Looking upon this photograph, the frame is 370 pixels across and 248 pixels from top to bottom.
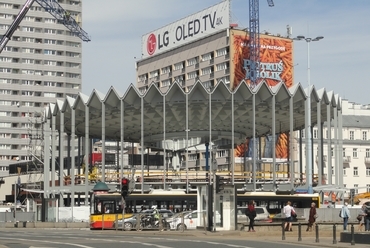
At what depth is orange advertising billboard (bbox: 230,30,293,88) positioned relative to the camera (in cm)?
14438

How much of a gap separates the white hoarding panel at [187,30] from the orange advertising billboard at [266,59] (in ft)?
12.0

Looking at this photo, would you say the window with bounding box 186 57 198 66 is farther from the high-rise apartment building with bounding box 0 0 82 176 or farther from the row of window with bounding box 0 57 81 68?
the row of window with bounding box 0 57 81 68

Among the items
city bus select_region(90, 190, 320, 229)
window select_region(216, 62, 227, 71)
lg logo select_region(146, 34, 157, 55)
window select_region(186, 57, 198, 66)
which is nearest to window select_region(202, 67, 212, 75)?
window select_region(216, 62, 227, 71)

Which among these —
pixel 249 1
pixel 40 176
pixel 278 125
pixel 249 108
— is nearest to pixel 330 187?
pixel 249 108

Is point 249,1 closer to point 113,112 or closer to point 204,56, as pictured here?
point 204,56

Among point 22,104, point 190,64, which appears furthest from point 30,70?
point 190,64

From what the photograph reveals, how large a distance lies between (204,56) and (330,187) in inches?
2973

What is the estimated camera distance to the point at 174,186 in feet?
292

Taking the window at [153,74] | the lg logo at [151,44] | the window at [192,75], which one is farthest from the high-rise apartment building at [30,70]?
the window at [192,75]

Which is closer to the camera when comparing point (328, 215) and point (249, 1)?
point (328, 215)

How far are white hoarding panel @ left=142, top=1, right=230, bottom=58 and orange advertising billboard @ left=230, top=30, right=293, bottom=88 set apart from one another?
366 centimetres

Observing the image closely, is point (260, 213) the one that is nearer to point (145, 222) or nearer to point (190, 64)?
point (145, 222)

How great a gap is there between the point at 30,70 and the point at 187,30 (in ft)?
124

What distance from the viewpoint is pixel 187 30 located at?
497 ft
